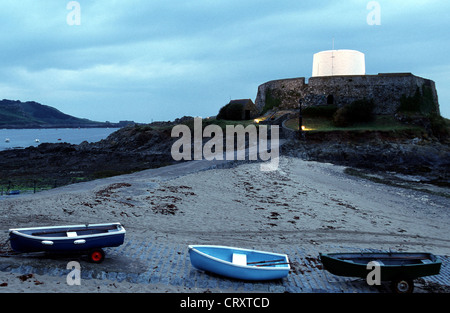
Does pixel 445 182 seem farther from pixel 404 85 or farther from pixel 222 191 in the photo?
pixel 404 85

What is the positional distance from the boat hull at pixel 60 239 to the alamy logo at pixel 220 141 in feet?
79.8

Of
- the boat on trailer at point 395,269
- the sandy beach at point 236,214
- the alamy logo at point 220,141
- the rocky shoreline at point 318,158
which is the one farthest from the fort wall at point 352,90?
the boat on trailer at point 395,269

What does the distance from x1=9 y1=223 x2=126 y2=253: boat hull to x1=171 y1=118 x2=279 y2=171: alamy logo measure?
79.8 feet

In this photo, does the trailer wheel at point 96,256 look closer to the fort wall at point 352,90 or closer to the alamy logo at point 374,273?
the alamy logo at point 374,273

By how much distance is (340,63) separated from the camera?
55.8 m

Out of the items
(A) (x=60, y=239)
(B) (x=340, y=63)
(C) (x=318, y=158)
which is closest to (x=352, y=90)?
(B) (x=340, y=63)

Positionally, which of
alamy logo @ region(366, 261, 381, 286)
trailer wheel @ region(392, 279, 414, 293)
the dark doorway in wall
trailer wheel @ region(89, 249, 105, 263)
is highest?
the dark doorway in wall

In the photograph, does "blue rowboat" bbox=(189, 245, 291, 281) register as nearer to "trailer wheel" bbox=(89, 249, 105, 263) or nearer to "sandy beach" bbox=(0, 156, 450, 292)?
"sandy beach" bbox=(0, 156, 450, 292)

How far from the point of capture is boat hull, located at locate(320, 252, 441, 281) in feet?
28.2

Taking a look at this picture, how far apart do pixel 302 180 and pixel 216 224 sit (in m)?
12.5

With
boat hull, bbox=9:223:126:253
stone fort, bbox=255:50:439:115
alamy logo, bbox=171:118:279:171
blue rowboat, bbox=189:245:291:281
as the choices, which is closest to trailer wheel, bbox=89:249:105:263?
boat hull, bbox=9:223:126:253

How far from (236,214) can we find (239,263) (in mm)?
6808

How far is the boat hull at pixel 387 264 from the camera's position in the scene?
859 cm
